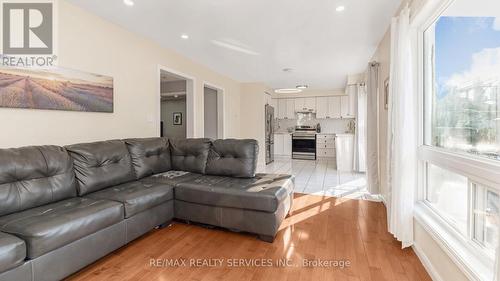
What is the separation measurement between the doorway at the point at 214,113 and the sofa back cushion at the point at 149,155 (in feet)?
8.69

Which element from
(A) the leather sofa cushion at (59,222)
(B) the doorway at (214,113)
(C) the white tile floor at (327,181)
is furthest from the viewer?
(B) the doorway at (214,113)

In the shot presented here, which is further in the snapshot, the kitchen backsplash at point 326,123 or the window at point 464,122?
the kitchen backsplash at point 326,123

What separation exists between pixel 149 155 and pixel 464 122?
315 cm

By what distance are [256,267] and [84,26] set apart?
3.12 m

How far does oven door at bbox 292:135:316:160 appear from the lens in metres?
8.13

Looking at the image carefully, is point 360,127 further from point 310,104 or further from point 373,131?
point 310,104

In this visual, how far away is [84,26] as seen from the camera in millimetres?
2734

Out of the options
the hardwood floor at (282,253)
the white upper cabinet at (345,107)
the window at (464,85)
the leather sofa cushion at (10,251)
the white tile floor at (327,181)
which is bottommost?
the hardwood floor at (282,253)

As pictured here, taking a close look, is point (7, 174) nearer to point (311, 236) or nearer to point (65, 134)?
point (65, 134)

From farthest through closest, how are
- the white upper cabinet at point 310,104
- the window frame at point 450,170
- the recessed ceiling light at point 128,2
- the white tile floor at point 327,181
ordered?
the white upper cabinet at point 310,104
the white tile floor at point 327,181
the recessed ceiling light at point 128,2
the window frame at point 450,170

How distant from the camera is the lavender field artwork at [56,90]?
2.15 meters

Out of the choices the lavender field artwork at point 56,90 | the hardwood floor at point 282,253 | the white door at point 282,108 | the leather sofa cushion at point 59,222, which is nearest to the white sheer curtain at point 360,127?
the hardwood floor at point 282,253

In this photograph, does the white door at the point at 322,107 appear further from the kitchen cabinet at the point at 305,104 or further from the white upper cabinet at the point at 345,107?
the white upper cabinet at the point at 345,107

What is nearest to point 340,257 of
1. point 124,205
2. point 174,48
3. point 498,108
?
point 498,108
